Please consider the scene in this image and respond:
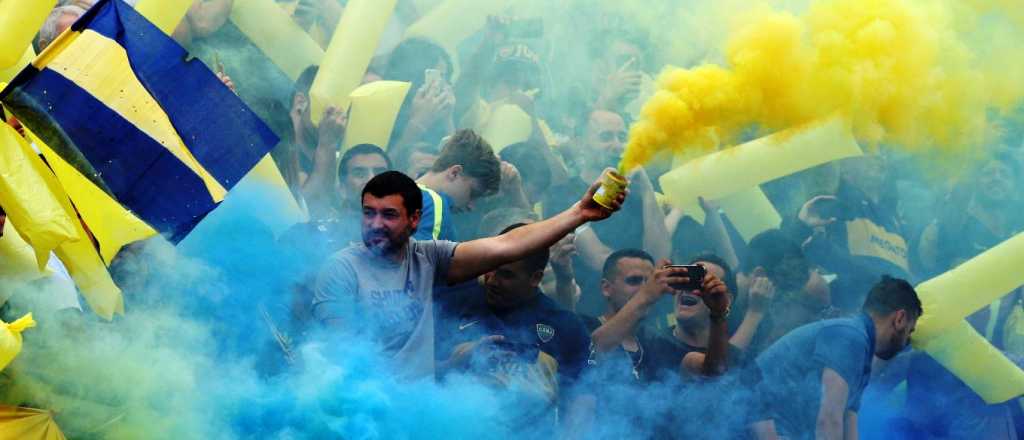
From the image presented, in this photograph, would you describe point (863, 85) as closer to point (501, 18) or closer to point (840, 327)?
point (840, 327)

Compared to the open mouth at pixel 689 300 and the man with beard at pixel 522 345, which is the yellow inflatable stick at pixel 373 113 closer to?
the man with beard at pixel 522 345

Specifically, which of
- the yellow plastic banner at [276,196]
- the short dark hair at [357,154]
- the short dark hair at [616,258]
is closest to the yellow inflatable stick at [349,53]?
the short dark hair at [357,154]

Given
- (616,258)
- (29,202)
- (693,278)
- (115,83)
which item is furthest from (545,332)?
(29,202)

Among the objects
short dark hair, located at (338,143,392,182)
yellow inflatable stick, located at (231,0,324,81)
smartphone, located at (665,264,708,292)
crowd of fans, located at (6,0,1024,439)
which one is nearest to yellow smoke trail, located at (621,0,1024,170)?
crowd of fans, located at (6,0,1024,439)

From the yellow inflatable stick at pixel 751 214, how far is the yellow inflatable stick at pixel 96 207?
3.35 meters

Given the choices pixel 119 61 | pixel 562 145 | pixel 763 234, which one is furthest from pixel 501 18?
Result: pixel 119 61

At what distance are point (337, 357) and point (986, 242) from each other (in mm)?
3916

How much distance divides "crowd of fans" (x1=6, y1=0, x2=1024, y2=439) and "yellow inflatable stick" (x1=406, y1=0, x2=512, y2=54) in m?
0.06

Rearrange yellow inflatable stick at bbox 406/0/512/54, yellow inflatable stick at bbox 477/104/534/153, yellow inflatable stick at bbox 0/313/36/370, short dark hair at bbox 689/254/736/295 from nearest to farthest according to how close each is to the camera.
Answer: yellow inflatable stick at bbox 0/313/36/370, short dark hair at bbox 689/254/736/295, yellow inflatable stick at bbox 477/104/534/153, yellow inflatable stick at bbox 406/0/512/54

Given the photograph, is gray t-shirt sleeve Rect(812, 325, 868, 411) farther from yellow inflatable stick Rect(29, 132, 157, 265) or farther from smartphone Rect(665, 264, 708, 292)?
yellow inflatable stick Rect(29, 132, 157, 265)

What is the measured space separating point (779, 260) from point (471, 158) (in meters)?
1.67

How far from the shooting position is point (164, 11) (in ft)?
22.2

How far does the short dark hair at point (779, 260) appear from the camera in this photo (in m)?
7.11

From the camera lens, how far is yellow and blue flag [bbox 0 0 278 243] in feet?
16.2
